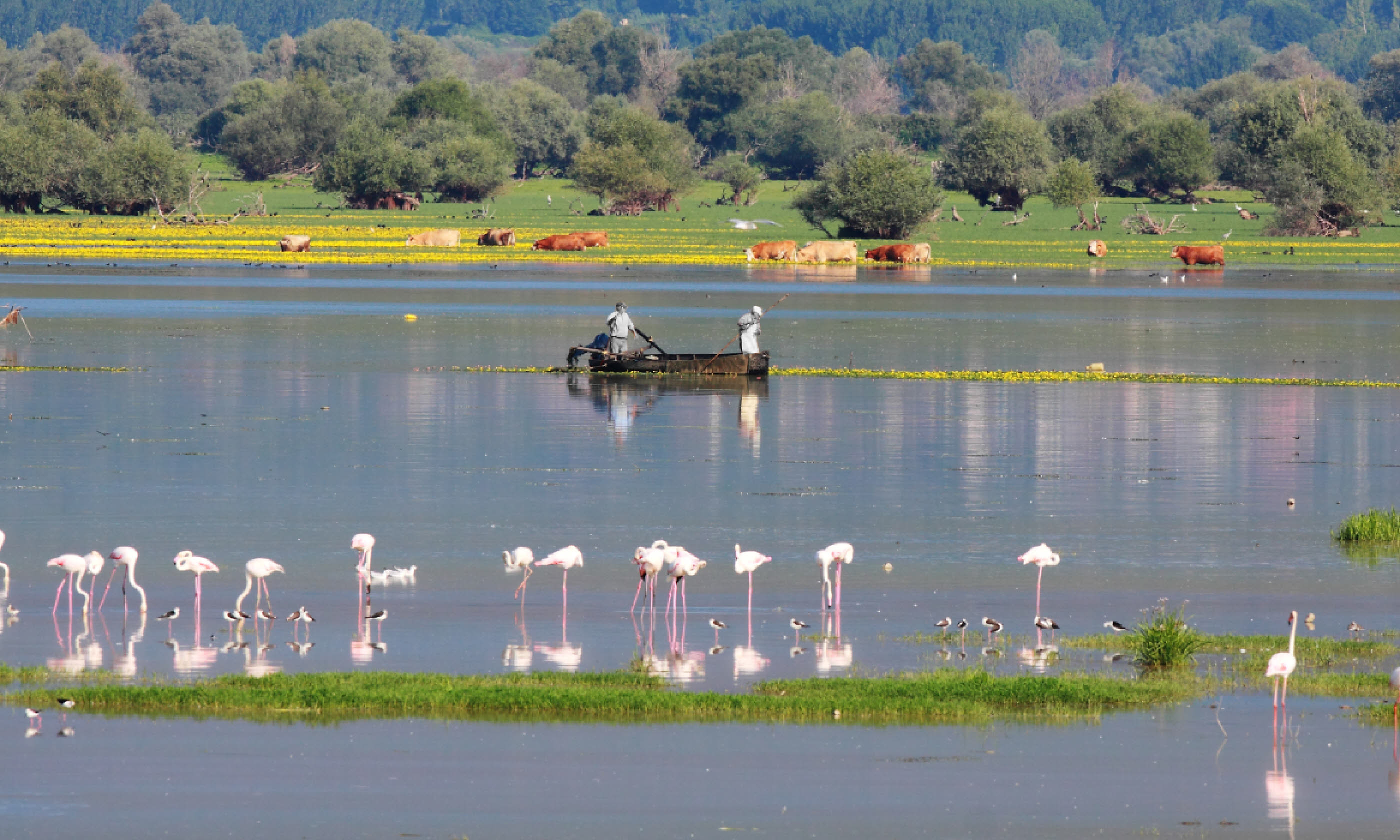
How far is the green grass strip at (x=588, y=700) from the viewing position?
1302cm

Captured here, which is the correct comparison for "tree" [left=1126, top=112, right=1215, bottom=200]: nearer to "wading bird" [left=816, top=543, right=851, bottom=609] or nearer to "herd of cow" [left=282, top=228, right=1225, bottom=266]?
"herd of cow" [left=282, top=228, right=1225, bottom=266]

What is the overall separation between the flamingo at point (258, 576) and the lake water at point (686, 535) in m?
0.21

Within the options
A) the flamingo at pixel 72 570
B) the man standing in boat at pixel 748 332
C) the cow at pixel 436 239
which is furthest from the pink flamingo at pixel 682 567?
the cow at pixel 436 239

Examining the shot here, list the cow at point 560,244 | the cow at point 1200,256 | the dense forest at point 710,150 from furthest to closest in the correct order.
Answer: the dense forest at point 710,150 → the cow at point 560,244 → the cow at point 1200,256

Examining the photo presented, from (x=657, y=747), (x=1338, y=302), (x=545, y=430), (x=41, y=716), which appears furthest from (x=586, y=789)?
(x=1338, y=302)

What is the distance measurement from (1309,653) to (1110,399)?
1828 cm

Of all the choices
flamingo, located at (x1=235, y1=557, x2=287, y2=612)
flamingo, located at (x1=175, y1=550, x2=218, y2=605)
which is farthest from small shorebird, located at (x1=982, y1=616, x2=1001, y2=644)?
flamingo, located at (x1=175, y1=550, x2=218, y2=605)

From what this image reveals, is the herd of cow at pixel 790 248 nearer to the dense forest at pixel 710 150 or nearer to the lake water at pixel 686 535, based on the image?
the dense forest at pixel 710 150

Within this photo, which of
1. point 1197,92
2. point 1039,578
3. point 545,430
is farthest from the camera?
point 1197,92

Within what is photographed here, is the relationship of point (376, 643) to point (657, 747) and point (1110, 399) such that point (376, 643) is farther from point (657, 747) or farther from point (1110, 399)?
point (1110, 399)

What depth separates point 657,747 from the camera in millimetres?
12391

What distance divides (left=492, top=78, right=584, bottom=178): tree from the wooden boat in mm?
107162

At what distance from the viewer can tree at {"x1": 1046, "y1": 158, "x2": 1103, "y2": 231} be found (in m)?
99.8

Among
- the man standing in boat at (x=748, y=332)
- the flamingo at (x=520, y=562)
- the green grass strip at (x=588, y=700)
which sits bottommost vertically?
the green grass strip at (x=588, y=700)
